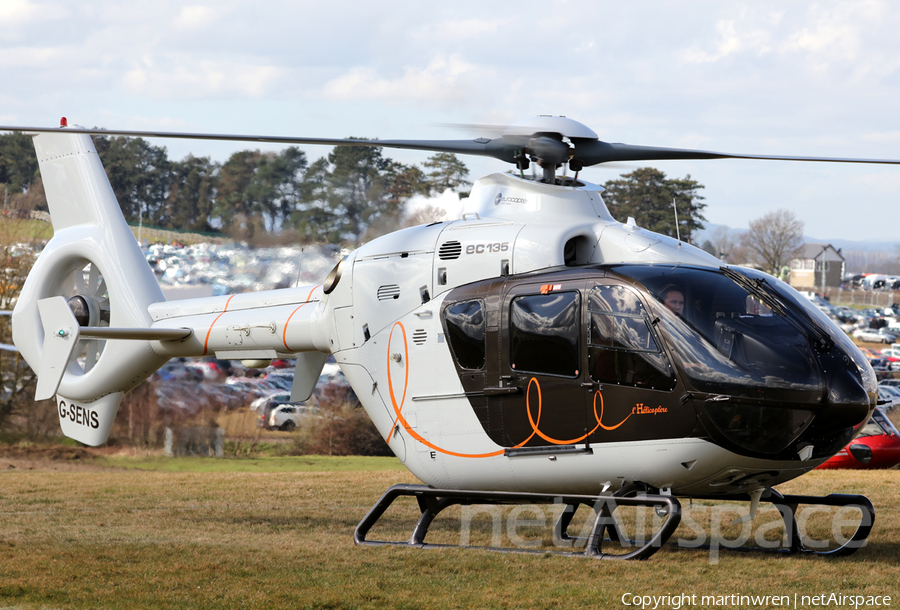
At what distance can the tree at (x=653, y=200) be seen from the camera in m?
28.2

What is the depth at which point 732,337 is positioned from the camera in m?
6.87

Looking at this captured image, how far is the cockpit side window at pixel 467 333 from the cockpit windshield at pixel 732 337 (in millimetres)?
1445

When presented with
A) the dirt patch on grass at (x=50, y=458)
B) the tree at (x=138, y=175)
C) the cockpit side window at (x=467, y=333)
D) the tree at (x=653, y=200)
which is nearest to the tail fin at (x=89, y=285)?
the cockpit side window at (x=467, y=333)

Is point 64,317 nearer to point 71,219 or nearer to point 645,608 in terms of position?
point 71,219

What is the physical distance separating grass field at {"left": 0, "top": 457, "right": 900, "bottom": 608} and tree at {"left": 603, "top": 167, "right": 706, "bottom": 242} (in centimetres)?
1679

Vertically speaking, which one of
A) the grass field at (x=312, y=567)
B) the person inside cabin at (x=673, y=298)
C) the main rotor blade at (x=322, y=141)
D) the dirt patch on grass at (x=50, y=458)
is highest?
the main rotor blade at (x=322, y=141)

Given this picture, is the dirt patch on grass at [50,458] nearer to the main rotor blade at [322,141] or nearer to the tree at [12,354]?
the tree at [12,354]

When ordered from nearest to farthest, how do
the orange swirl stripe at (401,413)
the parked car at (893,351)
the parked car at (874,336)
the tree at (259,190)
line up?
the orange swirl stripe at (401,413) → the tree at (259,190) → the parked car at (893,351) → the parked car at (874,336)

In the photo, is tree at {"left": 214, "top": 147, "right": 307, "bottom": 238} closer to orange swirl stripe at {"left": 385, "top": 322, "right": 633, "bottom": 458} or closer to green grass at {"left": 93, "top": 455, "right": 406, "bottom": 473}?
green grass at {"left": 93, "top": 455, "right": 406, "bottom": 473}

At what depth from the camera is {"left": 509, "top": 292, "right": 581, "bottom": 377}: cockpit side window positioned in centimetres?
746

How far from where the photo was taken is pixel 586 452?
7.52 meters

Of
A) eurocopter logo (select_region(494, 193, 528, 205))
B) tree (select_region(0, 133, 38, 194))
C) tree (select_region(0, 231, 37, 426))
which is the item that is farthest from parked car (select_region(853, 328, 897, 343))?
eurocopter logo (select_region(494, 193, 528, 205))

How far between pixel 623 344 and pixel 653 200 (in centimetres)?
2264

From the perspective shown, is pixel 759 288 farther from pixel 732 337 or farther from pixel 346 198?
pixel 346 198
